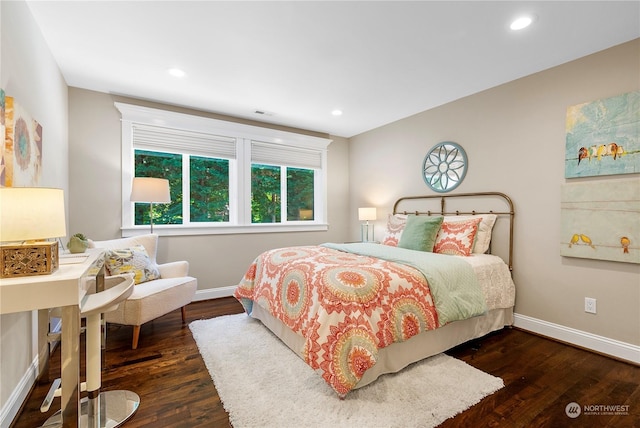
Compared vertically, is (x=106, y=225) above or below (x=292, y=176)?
below

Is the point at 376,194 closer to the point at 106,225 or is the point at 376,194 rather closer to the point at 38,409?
the point at 106,225

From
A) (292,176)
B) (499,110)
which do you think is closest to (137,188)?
(292,176)

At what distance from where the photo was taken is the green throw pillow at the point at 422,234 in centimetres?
301

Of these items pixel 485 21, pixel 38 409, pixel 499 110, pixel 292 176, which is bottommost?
pixel 38 409

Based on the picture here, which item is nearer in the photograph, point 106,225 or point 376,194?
point 106,225

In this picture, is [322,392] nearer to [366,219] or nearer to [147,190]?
[147,190]

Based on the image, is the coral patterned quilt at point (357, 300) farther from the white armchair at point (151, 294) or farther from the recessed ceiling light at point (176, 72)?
the recessed ceiling light at point (176, 72)

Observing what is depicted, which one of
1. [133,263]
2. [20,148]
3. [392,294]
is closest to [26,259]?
[20,148]

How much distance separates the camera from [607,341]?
2.33m

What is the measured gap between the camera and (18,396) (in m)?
1.64

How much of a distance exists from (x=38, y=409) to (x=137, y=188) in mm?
1971

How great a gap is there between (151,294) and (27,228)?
136 cm

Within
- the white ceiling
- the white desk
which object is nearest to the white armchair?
the white desk

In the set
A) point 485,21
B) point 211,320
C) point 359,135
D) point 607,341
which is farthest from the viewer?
point 359,135
